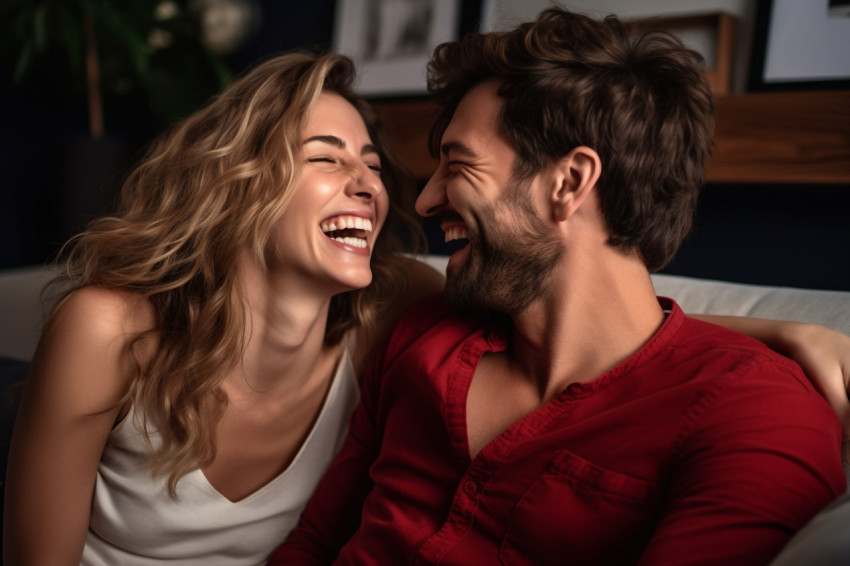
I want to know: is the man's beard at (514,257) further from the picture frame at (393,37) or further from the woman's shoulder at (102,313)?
the picture frame at (393,37)

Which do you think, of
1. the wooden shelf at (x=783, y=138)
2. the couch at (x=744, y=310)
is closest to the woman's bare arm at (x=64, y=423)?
the couch at (x=744, y=310)

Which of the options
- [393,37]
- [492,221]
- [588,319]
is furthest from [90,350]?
[393,37]

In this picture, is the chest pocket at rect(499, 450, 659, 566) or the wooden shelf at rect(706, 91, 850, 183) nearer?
the chest pocket at rect(499, 450, 659, 566)

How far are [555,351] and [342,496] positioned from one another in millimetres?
559

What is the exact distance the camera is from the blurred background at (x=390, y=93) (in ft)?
6.37

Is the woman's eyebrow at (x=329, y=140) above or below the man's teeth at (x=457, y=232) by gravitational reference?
above

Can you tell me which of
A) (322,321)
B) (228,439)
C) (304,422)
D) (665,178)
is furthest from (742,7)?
(228,439)

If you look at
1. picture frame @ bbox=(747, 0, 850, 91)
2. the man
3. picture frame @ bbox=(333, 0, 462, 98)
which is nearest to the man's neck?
the man

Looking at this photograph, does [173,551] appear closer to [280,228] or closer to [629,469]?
[280,228]

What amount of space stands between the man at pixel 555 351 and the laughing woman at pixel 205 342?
0.16m

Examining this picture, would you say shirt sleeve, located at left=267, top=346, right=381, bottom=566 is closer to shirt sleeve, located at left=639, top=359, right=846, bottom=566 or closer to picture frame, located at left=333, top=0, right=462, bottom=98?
shirt sleeve, located at left=639, top=359, right=846, bottom=566

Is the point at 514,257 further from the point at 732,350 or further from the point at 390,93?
the point at 390,93

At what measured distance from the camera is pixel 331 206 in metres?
1.45

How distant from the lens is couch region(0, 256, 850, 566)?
710 mm
